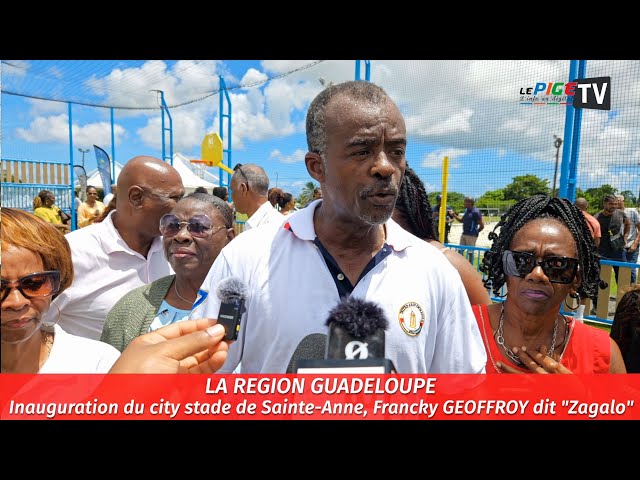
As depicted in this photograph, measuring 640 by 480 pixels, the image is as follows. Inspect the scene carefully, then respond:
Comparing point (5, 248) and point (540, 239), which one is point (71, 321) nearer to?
point (5, 248)

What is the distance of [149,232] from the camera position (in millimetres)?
3186

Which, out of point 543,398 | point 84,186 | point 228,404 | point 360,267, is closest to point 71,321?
point 228,404

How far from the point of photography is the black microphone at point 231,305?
4.48ft

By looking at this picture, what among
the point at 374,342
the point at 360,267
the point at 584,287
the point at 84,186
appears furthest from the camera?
the point at 84,186

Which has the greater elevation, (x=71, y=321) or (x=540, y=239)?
(x=540, y=239)

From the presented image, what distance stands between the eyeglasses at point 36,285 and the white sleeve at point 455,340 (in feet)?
4.88

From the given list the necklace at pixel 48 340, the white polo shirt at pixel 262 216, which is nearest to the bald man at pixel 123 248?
the necklace at pixel 48 340

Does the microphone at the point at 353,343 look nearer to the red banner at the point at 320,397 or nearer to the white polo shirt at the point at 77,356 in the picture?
the red banner at the point at 320,397

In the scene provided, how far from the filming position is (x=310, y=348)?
172 cm

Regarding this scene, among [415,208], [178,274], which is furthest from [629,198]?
[178,274]

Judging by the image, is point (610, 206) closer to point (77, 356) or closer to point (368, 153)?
point (368, 153)

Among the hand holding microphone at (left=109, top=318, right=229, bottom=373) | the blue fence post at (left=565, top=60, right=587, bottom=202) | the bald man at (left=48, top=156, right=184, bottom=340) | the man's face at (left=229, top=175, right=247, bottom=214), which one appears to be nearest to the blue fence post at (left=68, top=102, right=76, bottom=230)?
the man's face at (left=229, top=175, right=247, bottom=214)

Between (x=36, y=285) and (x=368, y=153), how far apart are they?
131 centimetres

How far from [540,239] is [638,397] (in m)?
0.78
